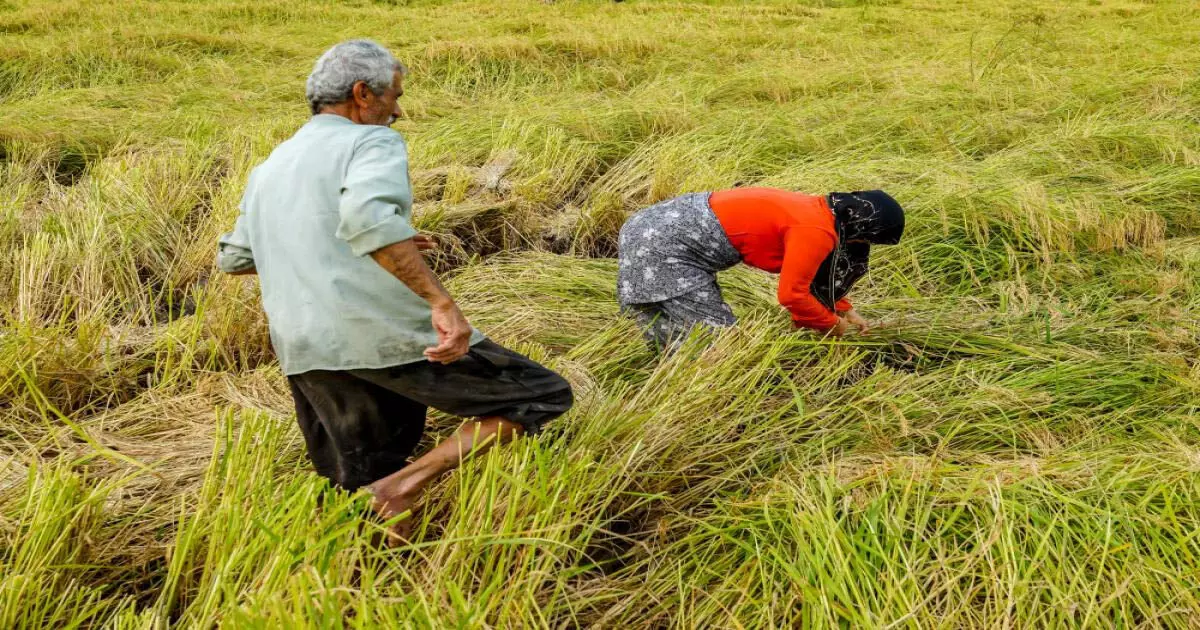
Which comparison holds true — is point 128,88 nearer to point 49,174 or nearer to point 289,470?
point 49,174

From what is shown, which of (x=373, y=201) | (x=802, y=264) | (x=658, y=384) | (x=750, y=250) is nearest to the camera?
(x=373, y=201)

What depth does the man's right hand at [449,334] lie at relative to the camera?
151 centimetres

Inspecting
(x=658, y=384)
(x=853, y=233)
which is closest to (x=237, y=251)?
(x=658, y=384)

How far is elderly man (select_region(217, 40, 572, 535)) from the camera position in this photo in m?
1.47

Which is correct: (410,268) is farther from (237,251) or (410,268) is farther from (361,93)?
(237,251)

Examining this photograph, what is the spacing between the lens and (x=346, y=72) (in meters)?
1.57

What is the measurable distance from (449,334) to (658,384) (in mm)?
769

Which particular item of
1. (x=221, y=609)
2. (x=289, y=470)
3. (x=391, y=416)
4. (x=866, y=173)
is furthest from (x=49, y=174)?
(x=866, y=173)

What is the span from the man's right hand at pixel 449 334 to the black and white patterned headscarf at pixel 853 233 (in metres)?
1.21

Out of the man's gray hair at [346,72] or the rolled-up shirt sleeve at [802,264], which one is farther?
the rolled-up shirt sleeve at [802,264]

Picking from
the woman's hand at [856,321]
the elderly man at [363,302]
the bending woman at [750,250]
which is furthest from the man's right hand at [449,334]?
the woman's hand at [856,321]

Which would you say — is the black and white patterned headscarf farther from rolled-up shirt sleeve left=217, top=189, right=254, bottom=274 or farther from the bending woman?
rolled-up shirt sleeve left=217, top=189, right=254, bottom=274

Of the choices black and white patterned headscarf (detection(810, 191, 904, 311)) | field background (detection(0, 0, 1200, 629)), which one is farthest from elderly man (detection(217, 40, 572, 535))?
black and white patterned headscarf (detection(810, 191, 904, 311))

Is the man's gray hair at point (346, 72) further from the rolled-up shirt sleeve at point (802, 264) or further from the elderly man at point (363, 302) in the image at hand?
the rolled-up shirt sleeve at point (802, 264)
